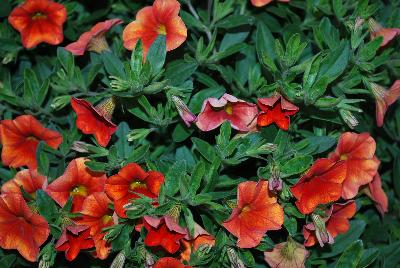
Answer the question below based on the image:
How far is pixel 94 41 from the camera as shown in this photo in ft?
7.05

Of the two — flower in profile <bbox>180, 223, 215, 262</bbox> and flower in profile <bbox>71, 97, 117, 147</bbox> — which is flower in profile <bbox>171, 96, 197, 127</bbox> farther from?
flower in profile <bbox>180, 223, 215, 262</bbox>

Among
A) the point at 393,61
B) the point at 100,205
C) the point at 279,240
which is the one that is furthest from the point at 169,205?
the point at 393,61

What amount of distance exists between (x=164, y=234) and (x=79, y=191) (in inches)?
16.4

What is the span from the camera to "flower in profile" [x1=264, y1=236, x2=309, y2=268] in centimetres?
195

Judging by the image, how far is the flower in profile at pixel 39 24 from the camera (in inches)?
88.4

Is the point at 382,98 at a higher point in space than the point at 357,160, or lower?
higher

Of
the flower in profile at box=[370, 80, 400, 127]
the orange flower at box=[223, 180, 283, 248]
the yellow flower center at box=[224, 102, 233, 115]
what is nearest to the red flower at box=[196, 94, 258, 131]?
the yellow flower center at box=[224, 102, 233, 115]

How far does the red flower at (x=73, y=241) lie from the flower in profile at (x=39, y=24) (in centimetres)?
74

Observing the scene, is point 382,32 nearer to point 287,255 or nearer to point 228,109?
point 228,109

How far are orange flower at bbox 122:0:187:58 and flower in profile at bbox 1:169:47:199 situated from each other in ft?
1.65

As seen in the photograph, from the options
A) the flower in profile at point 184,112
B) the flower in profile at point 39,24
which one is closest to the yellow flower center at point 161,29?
the flower in profile at point 184,112

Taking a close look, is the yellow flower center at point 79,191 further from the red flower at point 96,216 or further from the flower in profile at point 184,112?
the flower in profile at point 184,112

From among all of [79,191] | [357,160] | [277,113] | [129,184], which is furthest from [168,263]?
[357,160]

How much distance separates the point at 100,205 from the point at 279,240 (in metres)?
0.64
